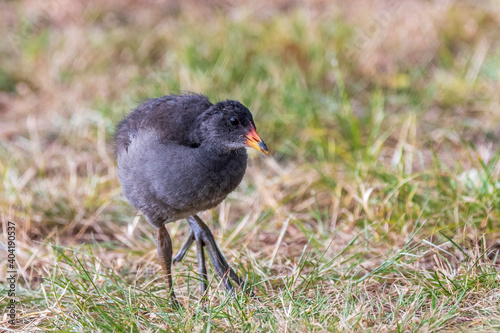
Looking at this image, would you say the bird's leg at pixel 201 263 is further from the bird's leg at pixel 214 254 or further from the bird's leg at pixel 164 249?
the bird's leg at pixel 164 249

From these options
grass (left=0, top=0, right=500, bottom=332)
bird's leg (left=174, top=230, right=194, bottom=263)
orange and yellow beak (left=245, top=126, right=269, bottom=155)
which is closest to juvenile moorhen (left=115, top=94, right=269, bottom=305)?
orange and yellow beak (left=245, top=126, right=269, bottom=155)

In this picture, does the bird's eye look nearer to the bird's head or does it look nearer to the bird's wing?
the bird's head

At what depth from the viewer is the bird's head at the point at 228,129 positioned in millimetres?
2893

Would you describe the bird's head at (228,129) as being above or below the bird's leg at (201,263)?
above

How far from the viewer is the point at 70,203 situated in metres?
4.25

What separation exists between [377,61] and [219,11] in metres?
2.10

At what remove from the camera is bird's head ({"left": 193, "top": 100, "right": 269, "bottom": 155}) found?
9.49ft

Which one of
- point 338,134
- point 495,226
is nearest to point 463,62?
point 338,134

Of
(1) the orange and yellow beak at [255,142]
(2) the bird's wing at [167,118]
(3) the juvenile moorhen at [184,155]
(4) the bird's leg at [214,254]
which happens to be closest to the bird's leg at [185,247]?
(4) the bird's leg at [214,254]

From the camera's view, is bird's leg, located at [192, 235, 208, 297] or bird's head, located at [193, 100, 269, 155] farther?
bird's leg, located at [192, 235, 208, 297]

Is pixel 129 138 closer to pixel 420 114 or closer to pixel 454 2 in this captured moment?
pixel 420 114

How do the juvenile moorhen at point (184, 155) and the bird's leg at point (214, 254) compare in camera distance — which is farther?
the bird's leg at point (214, 254)

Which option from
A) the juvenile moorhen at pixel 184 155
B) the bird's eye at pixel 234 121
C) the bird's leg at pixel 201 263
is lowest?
the bird's leg at pixel 201 263

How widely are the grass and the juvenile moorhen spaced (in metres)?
0.43
